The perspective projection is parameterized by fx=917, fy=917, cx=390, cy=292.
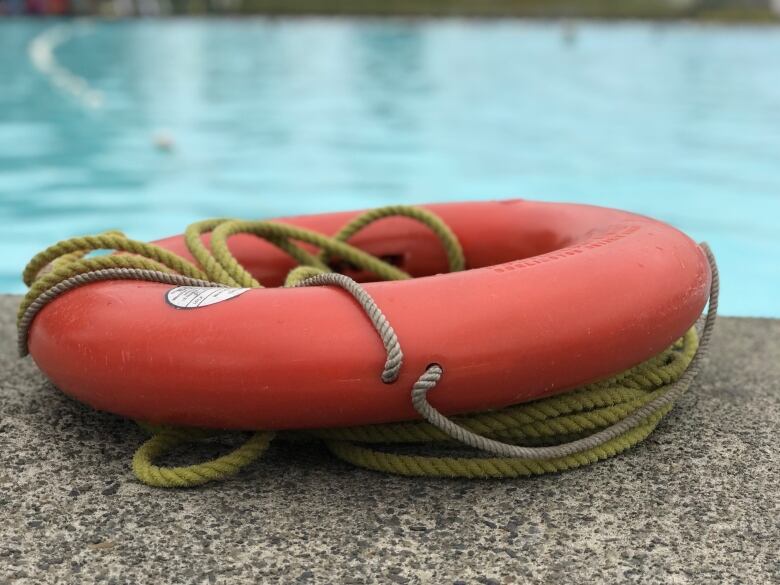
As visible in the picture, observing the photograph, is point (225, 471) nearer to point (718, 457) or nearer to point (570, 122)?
point (718, 457)

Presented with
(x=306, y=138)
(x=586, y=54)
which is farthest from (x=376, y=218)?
(x=586, y=54)

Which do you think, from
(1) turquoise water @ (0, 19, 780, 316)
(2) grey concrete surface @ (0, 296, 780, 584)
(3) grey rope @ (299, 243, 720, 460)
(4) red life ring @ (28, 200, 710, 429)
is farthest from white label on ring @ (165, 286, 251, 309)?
(1) turquoise water @ (0, 19, 780, 316)

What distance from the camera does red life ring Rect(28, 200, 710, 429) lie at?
1200mm

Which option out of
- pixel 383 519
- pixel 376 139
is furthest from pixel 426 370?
pixel 376 139

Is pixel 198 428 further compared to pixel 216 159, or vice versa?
pixel 216 159

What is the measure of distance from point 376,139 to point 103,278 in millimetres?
4846

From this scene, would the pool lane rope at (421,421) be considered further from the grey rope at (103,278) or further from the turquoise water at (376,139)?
the turquoise water at (376,139)

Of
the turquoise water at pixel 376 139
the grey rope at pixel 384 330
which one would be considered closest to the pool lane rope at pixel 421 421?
the grey rope at pixel 384 330

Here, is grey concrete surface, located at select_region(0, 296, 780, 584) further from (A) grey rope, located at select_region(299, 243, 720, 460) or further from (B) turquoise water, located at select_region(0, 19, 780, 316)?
(B) turquoise water, located at select_region(0, 19, 780, 316)

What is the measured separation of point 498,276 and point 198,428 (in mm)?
509

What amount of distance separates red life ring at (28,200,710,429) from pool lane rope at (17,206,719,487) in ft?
0.09

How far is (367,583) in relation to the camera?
1.07 m

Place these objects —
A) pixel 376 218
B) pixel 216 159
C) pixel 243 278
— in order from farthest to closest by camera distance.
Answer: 1. pixel 216 159
2. pixel 376 218
3. pixel 243 278

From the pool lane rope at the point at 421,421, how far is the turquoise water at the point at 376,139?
1.96 meters
